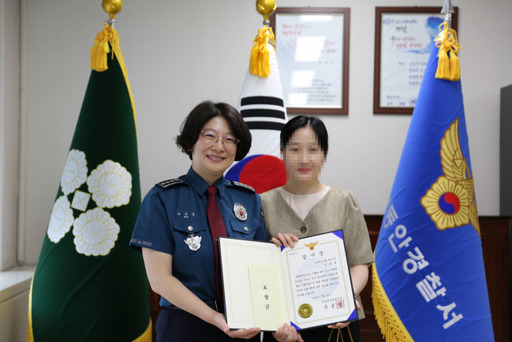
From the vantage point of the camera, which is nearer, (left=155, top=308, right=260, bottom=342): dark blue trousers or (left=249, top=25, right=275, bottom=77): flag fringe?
(left=155, top=308, right=260, bottom=342): dark blue trousers

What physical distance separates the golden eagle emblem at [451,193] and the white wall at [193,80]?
2.36 feet

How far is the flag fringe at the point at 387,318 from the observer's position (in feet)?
5.15

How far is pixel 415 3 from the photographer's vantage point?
237 cm

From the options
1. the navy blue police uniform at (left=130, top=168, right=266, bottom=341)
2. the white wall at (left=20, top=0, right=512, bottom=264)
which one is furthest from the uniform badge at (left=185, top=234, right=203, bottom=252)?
the white wall at (left=20, top=0, right=512, bottom=264)

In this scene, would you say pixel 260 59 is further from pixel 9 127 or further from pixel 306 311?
pixel 9 127

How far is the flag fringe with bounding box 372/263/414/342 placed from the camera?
157cm

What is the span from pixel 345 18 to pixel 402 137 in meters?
0.72

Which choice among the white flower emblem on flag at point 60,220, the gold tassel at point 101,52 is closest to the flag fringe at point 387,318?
the white flower emblem on flag at point 60,220

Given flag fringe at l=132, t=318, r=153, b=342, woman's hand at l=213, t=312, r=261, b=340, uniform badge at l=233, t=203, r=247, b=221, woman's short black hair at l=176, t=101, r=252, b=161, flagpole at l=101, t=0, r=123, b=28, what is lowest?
flag fringe at l=132, t=318, r=153, b=342

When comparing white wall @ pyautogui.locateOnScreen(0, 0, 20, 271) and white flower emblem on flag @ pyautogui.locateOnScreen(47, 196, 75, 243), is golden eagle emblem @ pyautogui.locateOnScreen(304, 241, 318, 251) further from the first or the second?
white wall @ pyautogui.locateOnScreen(0, 0, 20, 271)

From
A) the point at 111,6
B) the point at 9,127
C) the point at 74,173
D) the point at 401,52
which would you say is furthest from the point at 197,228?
the point at 401,52

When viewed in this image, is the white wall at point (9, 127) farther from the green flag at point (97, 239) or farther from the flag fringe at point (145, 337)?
the flag fringe at point (145, 337)

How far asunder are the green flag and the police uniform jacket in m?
0.62

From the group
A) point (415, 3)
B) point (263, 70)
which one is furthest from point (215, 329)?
point (415, 3)
